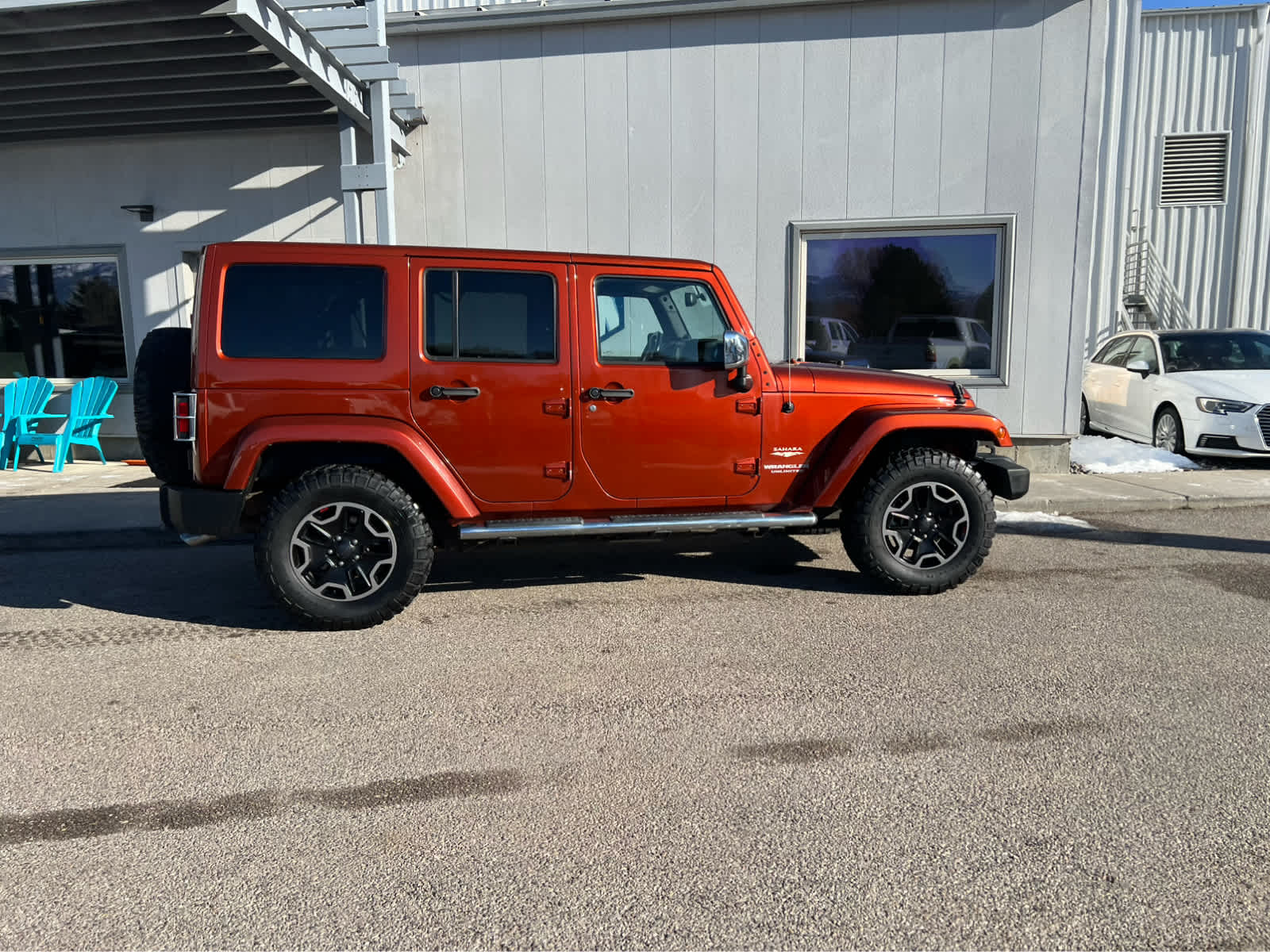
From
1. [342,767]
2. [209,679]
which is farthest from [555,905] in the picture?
[209,679]

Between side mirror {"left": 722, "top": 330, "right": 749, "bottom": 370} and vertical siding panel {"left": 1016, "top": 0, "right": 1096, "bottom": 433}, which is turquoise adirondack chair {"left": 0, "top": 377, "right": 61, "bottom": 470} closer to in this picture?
side mirror {"left": 722, "top": 330, "right": 749, "bottom": 370}

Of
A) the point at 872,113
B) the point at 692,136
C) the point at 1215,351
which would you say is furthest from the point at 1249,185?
the point at 692,136

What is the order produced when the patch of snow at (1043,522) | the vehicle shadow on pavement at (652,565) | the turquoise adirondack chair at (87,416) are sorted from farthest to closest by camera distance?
the turquoise adirondack chair at (87,416) → the patch of snow at (1043,522) → the vehicle shadow on pavement at (652,565)

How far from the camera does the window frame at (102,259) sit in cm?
1009

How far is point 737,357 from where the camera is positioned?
462 centimetres

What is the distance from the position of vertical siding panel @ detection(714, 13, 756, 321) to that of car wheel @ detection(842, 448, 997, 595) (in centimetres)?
477

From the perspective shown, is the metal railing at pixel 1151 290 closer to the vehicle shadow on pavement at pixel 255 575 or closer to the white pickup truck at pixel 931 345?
the white pickup truck at pixel 931 345

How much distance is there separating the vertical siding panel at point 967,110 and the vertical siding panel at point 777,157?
4.94ft

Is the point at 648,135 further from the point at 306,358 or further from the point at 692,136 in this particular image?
the point at 306,358

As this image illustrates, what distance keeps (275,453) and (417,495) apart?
75 cm

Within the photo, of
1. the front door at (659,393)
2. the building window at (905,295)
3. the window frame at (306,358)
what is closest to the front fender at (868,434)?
the front door at (659,393)

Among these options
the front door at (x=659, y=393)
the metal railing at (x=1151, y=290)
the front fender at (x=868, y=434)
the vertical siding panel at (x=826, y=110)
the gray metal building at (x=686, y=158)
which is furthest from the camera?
the metal railing at (x=1151, y=290)

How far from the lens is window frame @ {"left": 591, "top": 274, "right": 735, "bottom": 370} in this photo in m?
4.72

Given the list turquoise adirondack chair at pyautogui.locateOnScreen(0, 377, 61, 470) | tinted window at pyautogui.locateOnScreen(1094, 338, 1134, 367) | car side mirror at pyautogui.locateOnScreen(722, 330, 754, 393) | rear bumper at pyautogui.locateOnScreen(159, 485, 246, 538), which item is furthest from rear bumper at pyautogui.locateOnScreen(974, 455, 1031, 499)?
turquoise adirondack chair at pyautogui.locateOnScreen(0, 377, 61, 470)
